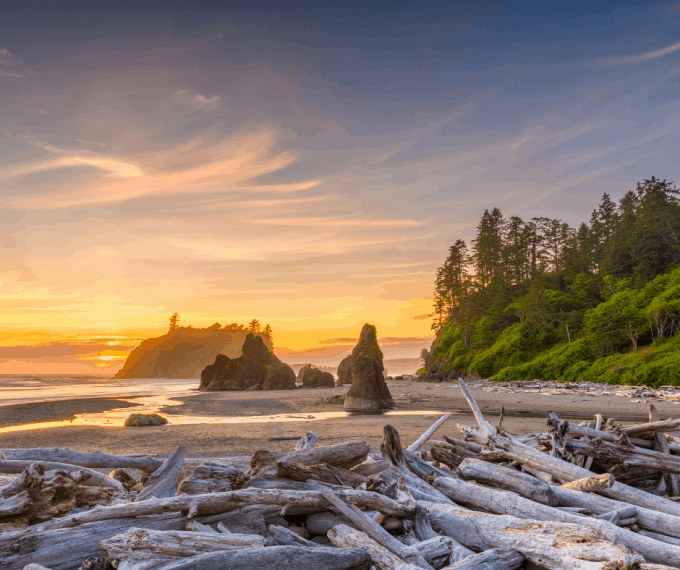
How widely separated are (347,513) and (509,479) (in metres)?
2.53

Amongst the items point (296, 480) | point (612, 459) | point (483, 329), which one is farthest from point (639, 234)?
point (296, 480)

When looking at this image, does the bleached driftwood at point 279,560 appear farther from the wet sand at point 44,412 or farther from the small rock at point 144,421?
the wet sand at point 44,412

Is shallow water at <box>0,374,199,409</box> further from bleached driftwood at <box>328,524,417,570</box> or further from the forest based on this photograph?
the forest

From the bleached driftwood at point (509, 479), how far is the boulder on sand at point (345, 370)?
6024 cm

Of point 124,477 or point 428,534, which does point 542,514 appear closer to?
point 428,534

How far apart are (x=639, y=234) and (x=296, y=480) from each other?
228 ft

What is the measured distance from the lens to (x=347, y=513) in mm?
4035

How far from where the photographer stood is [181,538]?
11.4 feet

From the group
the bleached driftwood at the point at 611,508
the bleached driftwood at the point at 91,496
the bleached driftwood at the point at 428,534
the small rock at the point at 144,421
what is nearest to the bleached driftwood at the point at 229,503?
the bleached driftwood at the point at 428,534

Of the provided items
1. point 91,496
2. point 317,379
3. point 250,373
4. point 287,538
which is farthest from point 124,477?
point 250,373

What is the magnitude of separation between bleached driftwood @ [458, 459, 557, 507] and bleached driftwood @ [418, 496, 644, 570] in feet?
3.06

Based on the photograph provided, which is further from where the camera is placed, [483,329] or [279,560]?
[483,329]

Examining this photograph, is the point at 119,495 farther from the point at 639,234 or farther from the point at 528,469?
the point at 639,234

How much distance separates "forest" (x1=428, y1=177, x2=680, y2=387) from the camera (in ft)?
149
